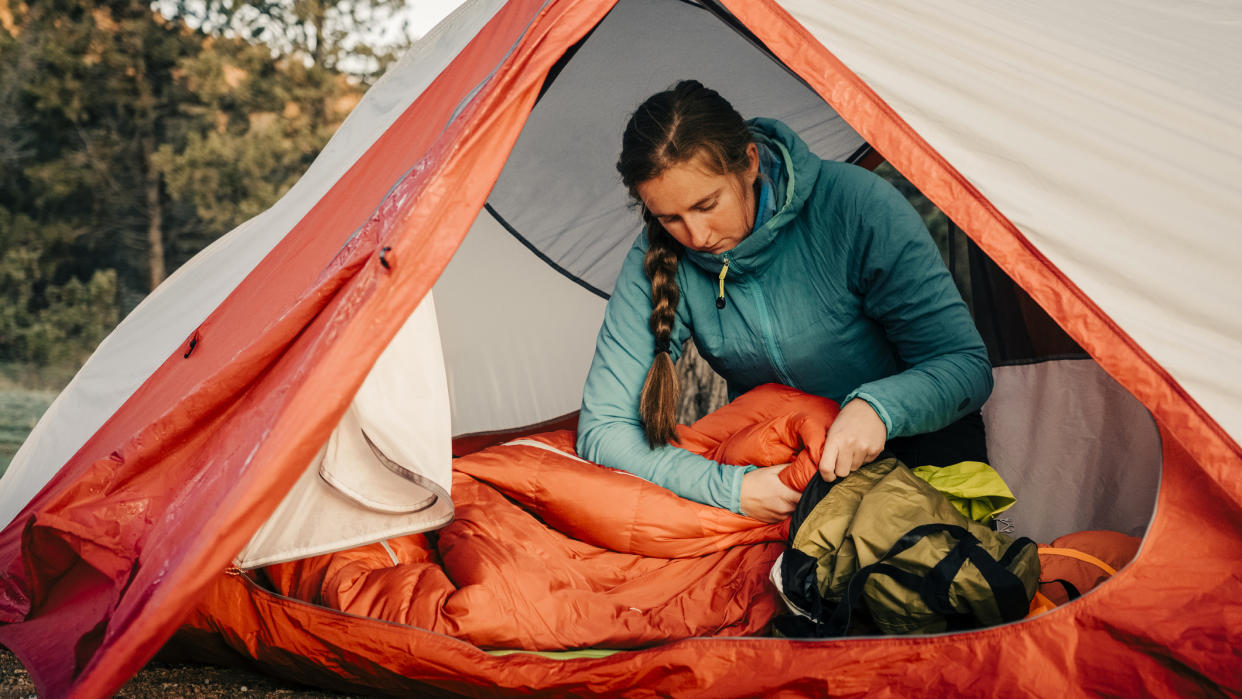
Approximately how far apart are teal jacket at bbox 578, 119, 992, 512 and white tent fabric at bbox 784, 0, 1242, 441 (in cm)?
38

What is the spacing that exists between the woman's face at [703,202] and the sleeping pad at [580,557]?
298 millimetres

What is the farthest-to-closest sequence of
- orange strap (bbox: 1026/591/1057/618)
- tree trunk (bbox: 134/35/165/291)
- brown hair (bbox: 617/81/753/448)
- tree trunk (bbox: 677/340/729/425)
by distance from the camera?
1. tree trunk (bbox: 134/35/165/291)
2. tree trunk (bbox: 677/340/729/425)
3. brown hair (bbox: 617/81/753/448)
4. orange strap (bbox: 1026/591/1057/618)

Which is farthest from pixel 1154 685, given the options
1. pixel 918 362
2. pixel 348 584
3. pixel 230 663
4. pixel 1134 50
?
pixel 230 663

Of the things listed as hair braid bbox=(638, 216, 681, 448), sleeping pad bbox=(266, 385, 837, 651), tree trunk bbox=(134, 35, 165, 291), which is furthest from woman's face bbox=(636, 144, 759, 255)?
tree trunk bbox=(134, 35, 165, 291)

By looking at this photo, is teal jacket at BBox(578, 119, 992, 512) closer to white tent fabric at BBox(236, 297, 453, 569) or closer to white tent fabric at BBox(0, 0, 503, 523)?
white tent fabric at BBox(236, 297, 453, 569)

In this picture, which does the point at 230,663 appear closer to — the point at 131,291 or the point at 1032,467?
the point at 1032,467

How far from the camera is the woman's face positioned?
140 cm

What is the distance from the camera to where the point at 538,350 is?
8.00 ft

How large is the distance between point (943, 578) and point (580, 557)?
1.92 feet

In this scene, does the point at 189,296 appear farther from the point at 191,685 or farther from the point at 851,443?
the point at 851,443

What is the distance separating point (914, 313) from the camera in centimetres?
143

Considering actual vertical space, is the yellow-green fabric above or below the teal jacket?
below

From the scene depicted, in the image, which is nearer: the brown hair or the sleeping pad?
the sleeping pad

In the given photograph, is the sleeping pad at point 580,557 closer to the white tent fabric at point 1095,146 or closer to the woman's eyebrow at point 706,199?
the woman's eyebrow at point 706,199
